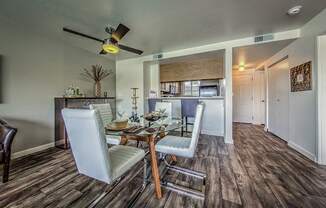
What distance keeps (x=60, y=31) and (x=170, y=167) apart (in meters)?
3.32

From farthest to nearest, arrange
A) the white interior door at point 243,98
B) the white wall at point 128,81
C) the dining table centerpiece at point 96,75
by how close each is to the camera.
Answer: the white interior door at point 243,98, the white wall at point 128,81, the dining table centerpiece at point 96,75

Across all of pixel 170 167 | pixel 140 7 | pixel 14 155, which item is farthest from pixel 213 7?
pixel 14 155

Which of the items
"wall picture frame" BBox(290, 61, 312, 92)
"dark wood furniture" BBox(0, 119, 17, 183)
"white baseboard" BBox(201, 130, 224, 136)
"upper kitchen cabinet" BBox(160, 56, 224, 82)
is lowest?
"white baseboard" BBox(201, 130, 224, 136)

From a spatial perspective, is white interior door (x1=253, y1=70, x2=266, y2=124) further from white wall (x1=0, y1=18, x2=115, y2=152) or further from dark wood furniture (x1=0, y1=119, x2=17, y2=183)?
dark wood furniture (x1=0, y1=119, x2=17, y2=183)

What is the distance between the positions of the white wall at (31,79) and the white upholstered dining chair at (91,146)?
2.32 meters

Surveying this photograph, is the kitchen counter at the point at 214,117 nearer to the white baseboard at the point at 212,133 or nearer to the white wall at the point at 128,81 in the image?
the white baseboard at the point at 212,133

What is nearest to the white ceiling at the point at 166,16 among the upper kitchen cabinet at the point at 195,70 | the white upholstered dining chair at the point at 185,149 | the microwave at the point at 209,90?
the white upholstered dining chair at the point at 185,149

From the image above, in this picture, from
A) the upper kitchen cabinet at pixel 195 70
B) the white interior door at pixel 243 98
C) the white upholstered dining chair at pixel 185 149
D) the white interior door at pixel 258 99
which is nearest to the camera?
the white upholstered dining chair at pixel 185 149

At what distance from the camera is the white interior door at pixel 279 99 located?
3411mm

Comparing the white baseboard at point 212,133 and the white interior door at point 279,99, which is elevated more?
the white interior door at point 279,99

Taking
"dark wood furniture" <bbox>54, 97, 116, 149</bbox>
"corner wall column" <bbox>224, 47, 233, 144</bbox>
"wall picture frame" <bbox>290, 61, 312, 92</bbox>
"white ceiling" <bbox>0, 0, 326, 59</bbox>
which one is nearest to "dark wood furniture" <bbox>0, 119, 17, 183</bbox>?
"dark wood furniture" <bbox>54, 97, 116, 149</bbox>

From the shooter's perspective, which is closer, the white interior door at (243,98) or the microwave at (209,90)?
the microwave at (209,90)

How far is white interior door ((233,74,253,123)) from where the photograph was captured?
575 centimetres

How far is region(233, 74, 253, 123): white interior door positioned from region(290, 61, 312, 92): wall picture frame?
9.18 ft
